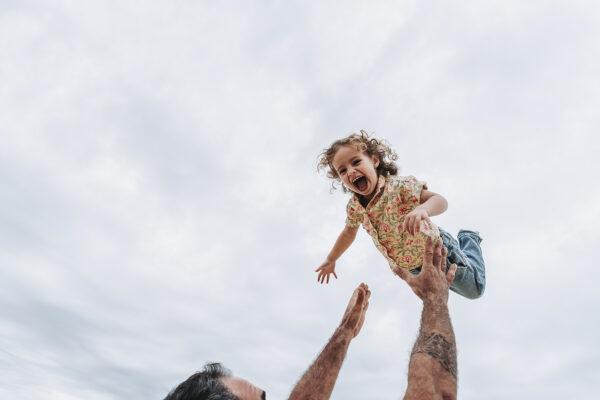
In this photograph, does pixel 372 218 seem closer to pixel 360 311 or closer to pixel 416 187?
pixel 416 187

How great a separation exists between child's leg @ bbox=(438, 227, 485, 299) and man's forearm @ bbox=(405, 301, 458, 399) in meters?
2.46

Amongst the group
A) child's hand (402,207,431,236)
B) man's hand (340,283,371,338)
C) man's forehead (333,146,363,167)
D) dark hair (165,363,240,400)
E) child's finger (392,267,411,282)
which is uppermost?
man's forehead (333,146,363,167)

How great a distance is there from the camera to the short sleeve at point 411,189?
16.2 feet

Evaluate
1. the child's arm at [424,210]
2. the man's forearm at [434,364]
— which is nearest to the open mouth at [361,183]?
the child's arm at [424,210]

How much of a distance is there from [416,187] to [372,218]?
637 millimetres

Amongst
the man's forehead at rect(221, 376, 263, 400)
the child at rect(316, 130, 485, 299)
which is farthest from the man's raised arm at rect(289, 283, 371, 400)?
the child at rect(316, 130, 485, 299)

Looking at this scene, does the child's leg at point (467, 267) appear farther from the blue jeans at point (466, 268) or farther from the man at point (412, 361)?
the man at point (412, 361)

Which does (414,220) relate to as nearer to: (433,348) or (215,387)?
(433,348)

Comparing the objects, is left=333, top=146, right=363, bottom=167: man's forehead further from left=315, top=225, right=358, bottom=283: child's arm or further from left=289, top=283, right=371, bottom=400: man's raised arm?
left=289, top=283, right=371, bottom=400: man's raised arm

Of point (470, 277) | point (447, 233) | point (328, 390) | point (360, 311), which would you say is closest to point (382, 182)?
point (447, 233)

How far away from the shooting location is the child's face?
512 centimetres

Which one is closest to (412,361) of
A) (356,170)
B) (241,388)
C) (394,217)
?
(241,388)

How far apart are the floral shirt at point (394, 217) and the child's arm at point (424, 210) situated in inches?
5.1

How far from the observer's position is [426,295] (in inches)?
102
